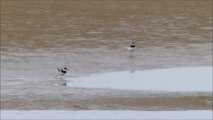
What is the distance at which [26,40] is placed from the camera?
26531 millimetres

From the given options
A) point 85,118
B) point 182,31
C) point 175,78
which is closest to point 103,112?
point 85,118

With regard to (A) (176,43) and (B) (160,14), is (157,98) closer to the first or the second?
(A) (176,43)

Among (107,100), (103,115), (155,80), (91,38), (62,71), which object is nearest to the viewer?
(103,115)

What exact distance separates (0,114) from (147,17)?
58.2 feet

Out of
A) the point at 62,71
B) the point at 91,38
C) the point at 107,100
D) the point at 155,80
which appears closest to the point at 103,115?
the point at 107,100

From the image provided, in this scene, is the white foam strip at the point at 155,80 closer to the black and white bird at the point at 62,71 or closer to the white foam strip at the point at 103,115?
the black and white bird at the point at 62,71

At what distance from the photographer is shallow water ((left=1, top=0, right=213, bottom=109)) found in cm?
2037

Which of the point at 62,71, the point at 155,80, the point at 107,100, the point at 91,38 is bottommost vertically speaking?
the point at 107,100

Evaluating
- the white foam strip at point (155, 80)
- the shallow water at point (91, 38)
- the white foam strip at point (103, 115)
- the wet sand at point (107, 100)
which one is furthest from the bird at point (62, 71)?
the white foam strip at point (103, 115)

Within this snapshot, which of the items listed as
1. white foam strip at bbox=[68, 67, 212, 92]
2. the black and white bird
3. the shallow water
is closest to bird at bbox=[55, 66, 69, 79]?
the black and white bird

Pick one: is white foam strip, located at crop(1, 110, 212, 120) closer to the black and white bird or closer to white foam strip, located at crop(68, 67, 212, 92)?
white foam strip, located at crop(68, 67, 212, 92)

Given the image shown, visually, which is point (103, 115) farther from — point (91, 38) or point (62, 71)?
point (91, 38)

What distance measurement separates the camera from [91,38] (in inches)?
1064

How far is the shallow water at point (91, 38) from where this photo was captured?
20.4 metres
